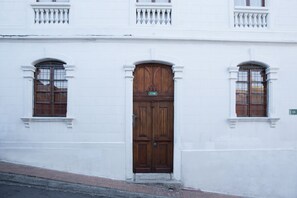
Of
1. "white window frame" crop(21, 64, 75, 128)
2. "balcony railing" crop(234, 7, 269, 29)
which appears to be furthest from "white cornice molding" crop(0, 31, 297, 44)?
"white window frame" crop(21, 64, 75, 128)

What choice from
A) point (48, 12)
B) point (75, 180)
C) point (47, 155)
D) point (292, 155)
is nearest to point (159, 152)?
point (75, 180)

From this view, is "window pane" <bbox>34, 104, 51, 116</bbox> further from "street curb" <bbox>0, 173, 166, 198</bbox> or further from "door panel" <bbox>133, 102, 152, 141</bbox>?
"door panel" <bbox>133, 102, 152, 141</bbox>

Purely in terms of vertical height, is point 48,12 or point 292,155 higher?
point 48,12

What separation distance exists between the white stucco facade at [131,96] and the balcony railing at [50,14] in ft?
0.31

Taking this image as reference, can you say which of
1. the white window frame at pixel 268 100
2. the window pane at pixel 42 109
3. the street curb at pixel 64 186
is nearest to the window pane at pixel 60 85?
the window pane at pixel 42 109

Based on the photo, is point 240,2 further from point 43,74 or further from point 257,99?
point 43,74

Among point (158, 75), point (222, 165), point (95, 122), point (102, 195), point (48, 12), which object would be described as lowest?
point (102, 195)

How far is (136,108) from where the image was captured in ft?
26.2

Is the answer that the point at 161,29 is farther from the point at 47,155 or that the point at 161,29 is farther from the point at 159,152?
the point at 47,155

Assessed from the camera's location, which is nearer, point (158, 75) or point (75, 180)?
point (75, 180)

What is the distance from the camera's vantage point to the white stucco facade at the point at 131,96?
773 cm

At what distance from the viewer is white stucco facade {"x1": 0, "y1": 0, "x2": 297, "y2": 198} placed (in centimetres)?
773

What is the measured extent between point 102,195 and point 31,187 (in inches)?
71.1

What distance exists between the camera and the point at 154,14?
8016mm
